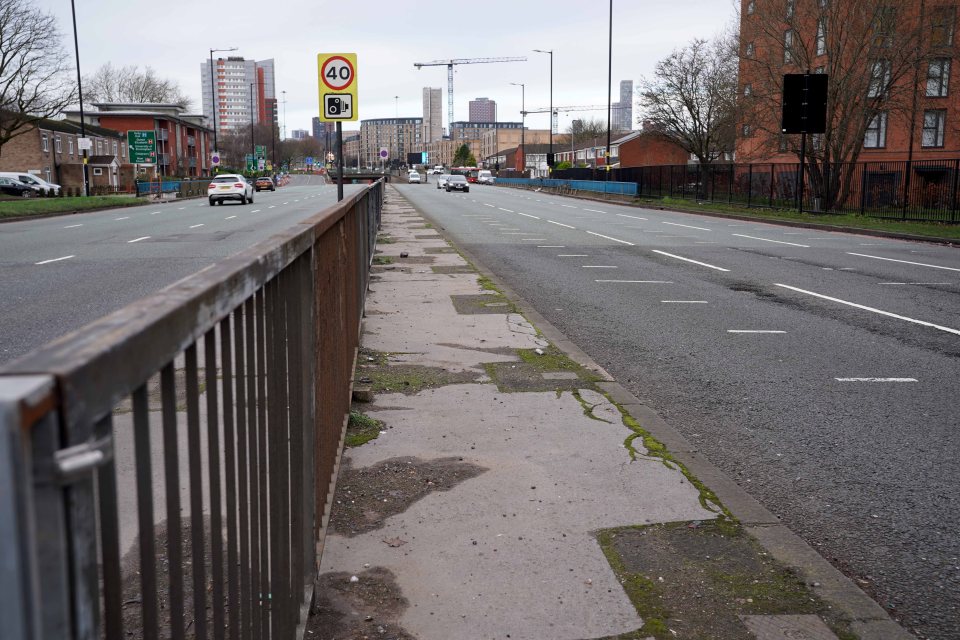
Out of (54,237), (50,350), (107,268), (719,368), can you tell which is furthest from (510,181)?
(50,350)

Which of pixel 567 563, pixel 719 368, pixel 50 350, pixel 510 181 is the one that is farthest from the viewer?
pixel 510 181

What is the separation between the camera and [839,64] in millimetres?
35062

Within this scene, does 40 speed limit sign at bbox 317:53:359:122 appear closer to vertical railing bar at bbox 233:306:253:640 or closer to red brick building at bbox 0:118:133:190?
vertical railing bar at bbox 233:306:253:640

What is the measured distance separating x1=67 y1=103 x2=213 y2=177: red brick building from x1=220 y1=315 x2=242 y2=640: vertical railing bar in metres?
102

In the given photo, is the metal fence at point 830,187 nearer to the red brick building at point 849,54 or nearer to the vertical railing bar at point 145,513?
the red brick building at point 849,54

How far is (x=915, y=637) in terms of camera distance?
3154mm

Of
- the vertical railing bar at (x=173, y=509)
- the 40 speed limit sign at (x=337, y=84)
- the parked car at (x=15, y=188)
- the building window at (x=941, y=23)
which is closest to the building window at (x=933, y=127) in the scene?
the building window at (x=941, y=23)

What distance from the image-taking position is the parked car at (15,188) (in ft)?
189

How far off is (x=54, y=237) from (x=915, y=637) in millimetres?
23772

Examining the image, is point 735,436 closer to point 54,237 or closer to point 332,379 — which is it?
point 332,379

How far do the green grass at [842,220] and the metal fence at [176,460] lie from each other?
2285 centimetres

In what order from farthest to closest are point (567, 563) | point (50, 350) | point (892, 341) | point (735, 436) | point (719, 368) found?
point (892, 341) → point (719, 368) → point (735, 436) → point (567, 563) → point (50, 350)

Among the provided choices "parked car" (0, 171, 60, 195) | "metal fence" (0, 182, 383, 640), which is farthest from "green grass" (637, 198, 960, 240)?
"parked car" (0, 171, 60, 195)

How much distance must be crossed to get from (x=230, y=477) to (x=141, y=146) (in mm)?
60877
